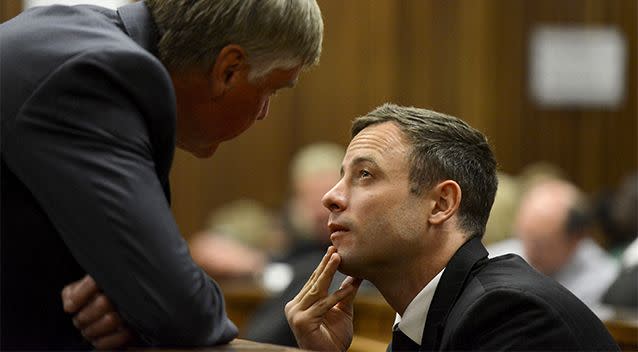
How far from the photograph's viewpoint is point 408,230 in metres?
2.80

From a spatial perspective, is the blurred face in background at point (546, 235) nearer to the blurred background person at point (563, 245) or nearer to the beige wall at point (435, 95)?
the blurred background person at point (563, 245)

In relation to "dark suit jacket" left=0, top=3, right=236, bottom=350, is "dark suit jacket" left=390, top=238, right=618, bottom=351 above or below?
below

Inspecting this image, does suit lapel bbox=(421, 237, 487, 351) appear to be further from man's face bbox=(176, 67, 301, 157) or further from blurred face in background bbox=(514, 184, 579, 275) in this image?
blurred face in background bbox=(514, 184, 579, 275)

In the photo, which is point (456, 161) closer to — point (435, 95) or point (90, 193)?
point (90, 193)

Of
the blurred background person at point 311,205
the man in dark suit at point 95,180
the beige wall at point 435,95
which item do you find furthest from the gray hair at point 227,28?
the beige wall at point 435,95

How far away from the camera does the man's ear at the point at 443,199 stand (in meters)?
2.80

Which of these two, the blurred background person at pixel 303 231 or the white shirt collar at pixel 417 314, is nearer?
the white shirt collar at pixel 417 314

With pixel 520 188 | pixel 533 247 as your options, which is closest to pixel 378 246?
pixel 533 247

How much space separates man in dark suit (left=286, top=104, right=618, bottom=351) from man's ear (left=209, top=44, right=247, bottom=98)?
0.57m

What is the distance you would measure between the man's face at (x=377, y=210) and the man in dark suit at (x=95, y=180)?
0.70m

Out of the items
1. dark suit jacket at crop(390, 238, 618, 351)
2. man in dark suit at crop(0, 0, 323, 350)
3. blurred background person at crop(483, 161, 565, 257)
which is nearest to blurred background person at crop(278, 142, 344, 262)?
blurred background person at crop(483, 161, 565, 257)

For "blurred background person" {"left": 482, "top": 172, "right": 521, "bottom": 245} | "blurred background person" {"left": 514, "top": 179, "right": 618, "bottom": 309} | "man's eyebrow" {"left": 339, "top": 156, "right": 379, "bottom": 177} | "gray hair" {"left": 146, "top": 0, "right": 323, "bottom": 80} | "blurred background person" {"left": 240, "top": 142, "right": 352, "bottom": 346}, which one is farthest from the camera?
"blurred background person" {"left": 482, "top": 172, "right": 521, "bottom": 245}

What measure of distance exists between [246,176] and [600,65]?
3661 millimetres

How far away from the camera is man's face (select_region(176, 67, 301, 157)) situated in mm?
2299
